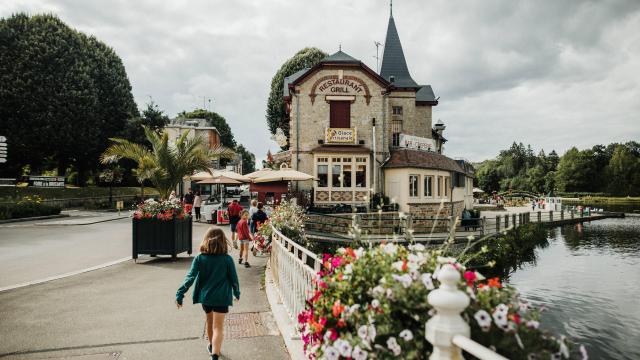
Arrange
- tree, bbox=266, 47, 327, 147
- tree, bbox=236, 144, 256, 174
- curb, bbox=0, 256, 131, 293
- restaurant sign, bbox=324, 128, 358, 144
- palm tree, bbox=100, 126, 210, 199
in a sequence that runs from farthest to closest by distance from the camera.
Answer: tree, bbox=236, 144, 256, 174 < tree, bbox=266, 47, 327, 147 < restaurant sign, bbox=324, 128, 358, 144 < palm tree, bbox=100, 126, 210, 199 < curb, bbox=0, 256, 131, 293

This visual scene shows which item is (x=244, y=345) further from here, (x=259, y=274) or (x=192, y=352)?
(x=259, y=274)

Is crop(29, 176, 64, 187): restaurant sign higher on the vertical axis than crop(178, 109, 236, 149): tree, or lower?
lower

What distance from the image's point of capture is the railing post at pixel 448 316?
2.10 metres

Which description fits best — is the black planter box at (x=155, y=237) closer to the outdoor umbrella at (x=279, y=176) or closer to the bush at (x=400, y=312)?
the bush at (x=400, y=312)

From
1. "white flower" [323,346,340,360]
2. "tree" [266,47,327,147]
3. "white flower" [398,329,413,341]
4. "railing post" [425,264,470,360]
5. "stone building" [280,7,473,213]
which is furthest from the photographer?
"tree" [266,47,327,147]

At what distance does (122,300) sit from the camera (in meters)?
7.25

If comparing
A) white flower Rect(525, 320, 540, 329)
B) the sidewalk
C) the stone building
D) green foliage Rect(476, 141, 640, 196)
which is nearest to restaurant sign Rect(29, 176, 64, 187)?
the stone building

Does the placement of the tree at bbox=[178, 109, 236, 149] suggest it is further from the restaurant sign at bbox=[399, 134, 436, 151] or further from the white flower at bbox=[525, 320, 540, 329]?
the white flower at bbox=[525, 320, 540, 329]

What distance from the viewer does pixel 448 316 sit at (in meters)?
2.16

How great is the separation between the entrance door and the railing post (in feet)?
74.3

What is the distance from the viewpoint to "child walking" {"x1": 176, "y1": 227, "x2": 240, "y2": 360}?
471 cm

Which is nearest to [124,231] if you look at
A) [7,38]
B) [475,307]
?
[475,307]

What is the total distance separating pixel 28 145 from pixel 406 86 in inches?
1136

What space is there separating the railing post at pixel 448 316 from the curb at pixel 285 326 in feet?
8.45
